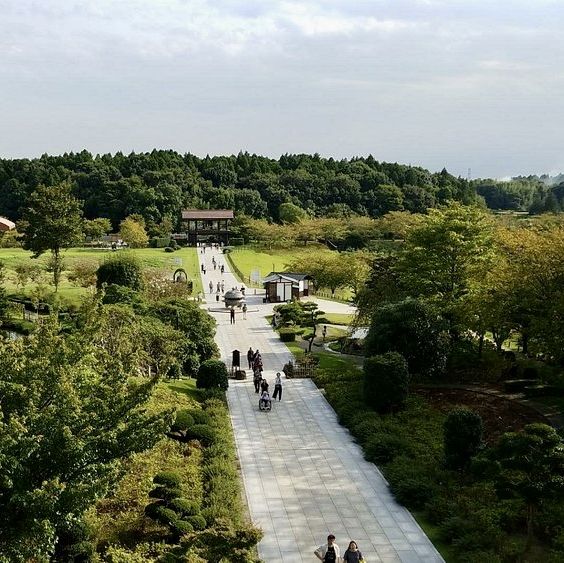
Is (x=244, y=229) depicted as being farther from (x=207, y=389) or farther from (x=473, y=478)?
(x=473, y=478)

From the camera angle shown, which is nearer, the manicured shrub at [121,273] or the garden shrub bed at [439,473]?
the garden shrub bed at [439,473]

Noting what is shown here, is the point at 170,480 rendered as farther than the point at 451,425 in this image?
No

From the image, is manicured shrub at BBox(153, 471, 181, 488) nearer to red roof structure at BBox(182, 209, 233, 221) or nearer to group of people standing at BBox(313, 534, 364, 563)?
group of people standing at BBox(313, 534, 364, 563)

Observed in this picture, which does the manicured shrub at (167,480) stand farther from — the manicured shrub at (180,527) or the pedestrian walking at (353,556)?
the pedestrian walking at (353,556)

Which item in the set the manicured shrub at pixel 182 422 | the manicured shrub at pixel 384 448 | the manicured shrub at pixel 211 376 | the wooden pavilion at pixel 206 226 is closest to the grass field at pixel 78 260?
the wooden pavilion at pixel 206 226

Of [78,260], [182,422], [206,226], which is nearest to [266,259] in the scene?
[206,226]

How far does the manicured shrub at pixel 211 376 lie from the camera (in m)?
21.2

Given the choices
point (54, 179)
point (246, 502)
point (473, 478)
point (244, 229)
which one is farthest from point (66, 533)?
point (54, 179)

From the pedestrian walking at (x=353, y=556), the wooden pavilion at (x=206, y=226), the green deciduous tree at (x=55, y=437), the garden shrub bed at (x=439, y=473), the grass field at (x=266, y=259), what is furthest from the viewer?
the wooden pavilion at (x=206, y=226)

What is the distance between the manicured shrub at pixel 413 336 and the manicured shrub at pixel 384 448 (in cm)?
519

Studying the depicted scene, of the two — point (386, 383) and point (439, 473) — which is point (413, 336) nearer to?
point (386, 383)

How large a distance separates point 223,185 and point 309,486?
287 ft

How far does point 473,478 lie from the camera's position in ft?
46.8

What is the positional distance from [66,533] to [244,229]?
2657 inches
